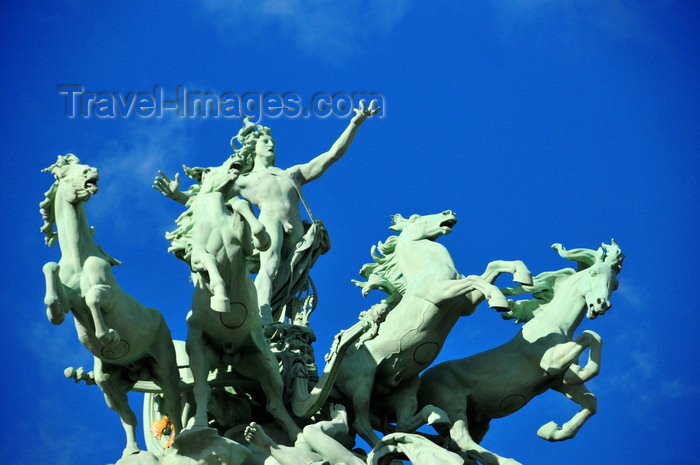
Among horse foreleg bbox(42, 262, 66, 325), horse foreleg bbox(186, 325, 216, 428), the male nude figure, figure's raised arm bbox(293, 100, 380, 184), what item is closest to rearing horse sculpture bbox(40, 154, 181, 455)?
horse foreleg bbox(42, 262, 66, 325)

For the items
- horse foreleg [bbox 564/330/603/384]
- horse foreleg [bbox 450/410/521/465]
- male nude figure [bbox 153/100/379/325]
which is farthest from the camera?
male nude figure [bbox 153/100/379/325]

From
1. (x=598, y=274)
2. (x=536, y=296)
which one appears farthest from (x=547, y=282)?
(x=598, y=274)

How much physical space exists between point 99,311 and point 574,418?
7153mm

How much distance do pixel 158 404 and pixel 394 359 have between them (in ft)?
11.7

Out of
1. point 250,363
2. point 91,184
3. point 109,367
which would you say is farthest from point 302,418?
point 91,184

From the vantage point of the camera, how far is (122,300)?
1964cm

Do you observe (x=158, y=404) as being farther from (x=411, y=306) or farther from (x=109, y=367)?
(x=411, y=306)

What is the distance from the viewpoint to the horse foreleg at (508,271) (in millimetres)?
21125

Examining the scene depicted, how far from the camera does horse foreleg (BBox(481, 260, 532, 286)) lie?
2112 cm

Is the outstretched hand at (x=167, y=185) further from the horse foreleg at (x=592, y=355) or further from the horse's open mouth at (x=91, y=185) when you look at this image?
the horse foreleg at (x=592, y=355)

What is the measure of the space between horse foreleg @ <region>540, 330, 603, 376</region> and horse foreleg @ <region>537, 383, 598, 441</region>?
0.18 meters

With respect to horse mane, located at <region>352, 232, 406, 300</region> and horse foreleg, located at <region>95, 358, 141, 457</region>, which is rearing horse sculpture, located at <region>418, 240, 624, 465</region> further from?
horse foreleg, located at <region>95, 358, 141, 457</region>

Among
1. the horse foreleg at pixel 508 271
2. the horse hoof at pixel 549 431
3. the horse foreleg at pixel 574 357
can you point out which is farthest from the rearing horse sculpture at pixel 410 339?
the horse hoof at pixel 549 431

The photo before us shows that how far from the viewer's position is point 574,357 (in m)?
21.8
